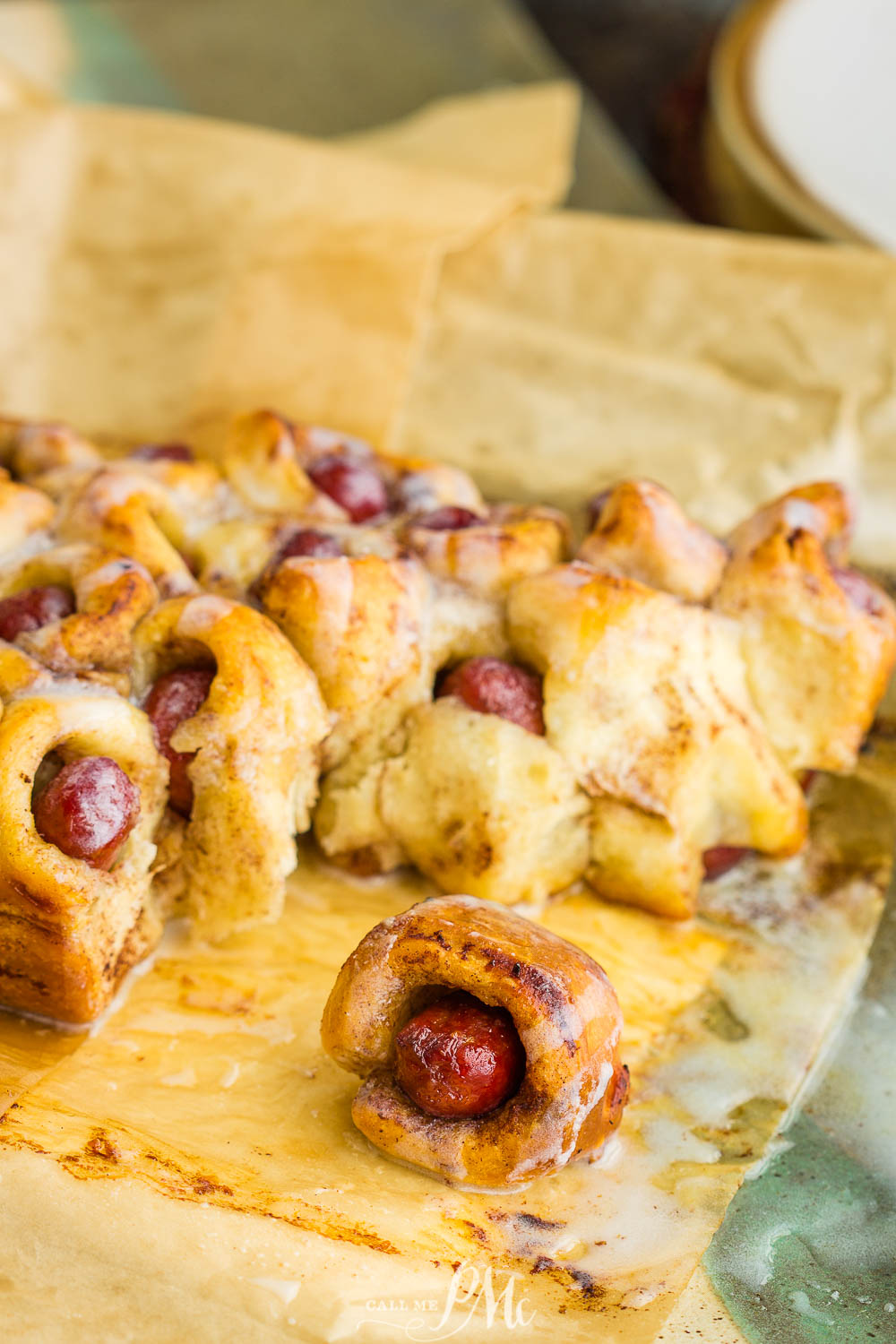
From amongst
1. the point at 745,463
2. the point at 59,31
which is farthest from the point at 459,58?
the point at 745,463

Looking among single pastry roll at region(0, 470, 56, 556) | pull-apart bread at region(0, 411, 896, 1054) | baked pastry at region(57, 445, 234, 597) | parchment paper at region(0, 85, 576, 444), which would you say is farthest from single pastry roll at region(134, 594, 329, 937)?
parchment paper at region(0, 85, 576, 444)

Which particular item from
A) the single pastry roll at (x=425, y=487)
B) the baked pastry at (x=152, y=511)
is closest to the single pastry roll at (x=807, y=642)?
the single pastry roll at (x=425, y=487)

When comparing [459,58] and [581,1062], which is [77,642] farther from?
[459,58]

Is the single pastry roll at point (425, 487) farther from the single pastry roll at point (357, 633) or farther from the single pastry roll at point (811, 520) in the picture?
the single pastry roll at point (811, 520)

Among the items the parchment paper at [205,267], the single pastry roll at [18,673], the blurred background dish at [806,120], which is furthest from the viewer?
the blurred background dish at [806,120]

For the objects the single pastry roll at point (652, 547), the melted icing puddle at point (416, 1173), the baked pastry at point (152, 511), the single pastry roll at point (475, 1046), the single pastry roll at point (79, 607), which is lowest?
the melted icing puddle at point (416, 1173)

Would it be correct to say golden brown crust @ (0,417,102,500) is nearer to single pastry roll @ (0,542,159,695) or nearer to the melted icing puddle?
single pastry roll @ (0,542,159,695)

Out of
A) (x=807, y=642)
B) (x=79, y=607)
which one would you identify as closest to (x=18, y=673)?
(x=79, y=607)
